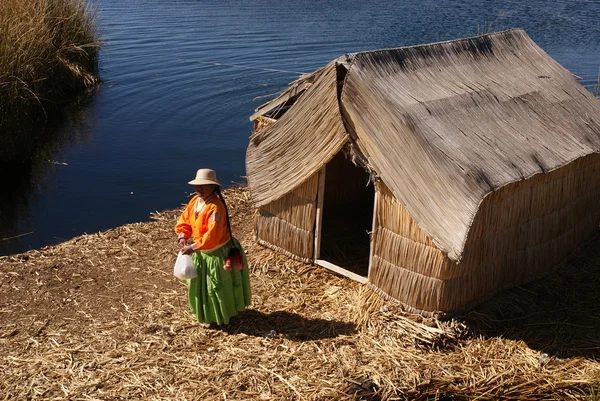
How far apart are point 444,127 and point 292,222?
1.90m

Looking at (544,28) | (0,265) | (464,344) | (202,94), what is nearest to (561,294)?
(464,344)

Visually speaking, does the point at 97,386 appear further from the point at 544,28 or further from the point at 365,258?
the point at 544,28

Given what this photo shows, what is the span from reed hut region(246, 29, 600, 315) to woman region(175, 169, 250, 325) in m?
Result: 1.28

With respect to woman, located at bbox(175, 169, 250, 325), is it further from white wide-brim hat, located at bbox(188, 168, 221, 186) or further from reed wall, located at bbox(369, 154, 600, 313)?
reed wall, located at bbox(369, 154, 600, 313)

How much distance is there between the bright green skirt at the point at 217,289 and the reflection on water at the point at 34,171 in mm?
4664

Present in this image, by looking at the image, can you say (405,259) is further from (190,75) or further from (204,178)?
(190,75)

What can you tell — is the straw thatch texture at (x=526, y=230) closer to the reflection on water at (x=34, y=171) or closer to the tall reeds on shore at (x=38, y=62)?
the reflection on water at (x=34, y=171)

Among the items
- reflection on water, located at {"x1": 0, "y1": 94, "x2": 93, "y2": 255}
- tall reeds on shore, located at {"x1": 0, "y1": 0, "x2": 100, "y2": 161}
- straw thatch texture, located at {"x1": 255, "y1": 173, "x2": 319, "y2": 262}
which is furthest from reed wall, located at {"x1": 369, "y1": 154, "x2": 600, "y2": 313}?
tall reeds on shore, located at {"x1": 0, "y1": 0, "x2": 100, "y2": 161}

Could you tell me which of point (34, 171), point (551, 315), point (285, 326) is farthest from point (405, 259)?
point (34, 171)

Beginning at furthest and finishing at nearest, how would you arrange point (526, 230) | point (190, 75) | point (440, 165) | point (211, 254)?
1. point (190, 75)
2. point (526, 230)
3. point (440, 165)
4. point (211, 254)

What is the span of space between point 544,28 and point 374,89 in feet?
46.6

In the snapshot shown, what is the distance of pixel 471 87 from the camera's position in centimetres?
811

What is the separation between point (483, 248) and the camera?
7270mm

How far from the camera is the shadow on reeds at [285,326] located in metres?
7.23
